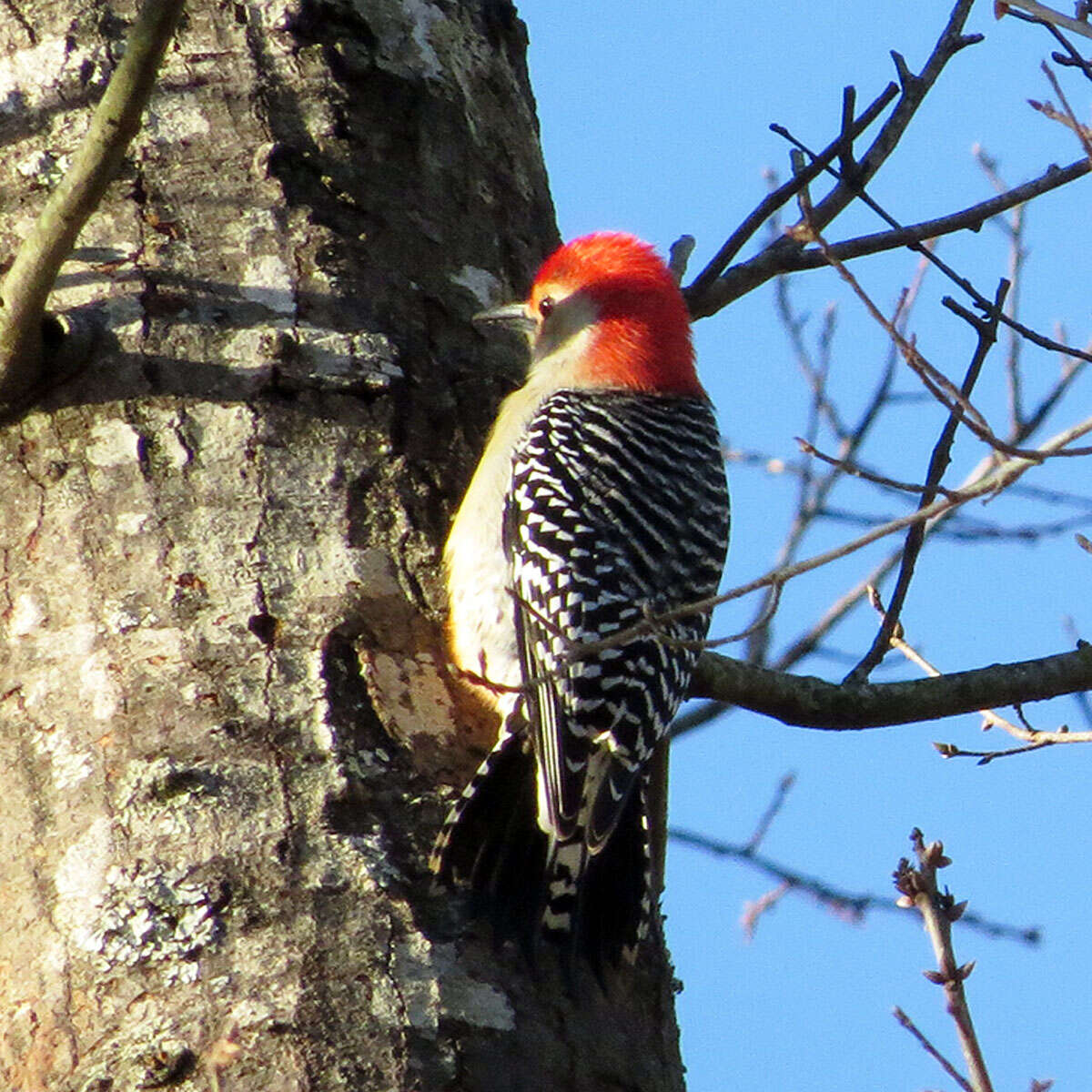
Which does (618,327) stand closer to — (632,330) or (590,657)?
(632,330)

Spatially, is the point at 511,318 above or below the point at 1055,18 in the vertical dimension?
above

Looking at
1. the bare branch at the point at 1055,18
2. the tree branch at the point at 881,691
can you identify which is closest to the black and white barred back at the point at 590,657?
the tree branch at the point at 881,691

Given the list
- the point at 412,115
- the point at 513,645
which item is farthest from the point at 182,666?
the point at 412,115

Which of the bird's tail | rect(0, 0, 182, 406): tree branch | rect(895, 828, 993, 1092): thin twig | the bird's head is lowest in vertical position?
rect(895, 828, 993, 1092): thin twig

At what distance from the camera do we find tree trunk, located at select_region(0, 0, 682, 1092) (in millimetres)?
3020

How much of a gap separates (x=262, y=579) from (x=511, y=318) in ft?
4.57

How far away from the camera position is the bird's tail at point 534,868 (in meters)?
3.31

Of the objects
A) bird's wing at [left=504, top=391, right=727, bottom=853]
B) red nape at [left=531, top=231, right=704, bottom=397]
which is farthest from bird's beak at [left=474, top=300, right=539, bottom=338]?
red nape at [left=531, top=231, right=704, bottom=397]

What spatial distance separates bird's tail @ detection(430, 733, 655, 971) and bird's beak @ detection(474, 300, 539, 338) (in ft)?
3.91

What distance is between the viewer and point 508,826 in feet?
12.2

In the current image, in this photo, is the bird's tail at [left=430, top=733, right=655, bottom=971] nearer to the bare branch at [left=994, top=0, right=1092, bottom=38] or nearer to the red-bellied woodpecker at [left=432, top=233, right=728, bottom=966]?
the red-bellied woodpecker at [left=432, top=233, right=728, bottom=966]

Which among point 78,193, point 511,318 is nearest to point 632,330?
point 511,318

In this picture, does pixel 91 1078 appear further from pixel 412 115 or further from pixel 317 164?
→ pixel 412 115

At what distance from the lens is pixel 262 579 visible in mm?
3574
